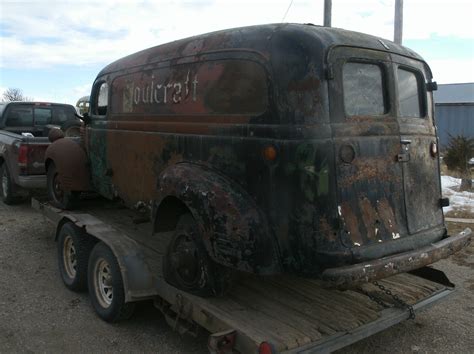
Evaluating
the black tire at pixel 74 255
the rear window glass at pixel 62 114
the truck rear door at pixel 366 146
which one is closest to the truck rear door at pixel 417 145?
the truck rear door at pixel 366 146

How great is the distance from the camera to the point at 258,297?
3793mm

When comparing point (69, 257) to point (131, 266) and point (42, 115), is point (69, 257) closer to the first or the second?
point (131, 266)

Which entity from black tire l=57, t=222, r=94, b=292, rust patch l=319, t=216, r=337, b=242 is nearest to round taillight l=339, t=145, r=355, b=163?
rust patch l=319, t=216, r=337, b=242

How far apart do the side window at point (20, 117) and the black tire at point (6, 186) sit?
100 centimetres

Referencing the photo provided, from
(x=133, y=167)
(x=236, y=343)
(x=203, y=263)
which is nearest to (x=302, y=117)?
(x=203, y=263)

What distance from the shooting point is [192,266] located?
12.0ft

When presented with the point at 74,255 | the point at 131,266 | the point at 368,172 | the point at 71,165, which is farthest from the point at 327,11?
the point at 131,266

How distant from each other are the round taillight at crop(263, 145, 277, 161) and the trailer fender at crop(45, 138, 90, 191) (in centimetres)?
333

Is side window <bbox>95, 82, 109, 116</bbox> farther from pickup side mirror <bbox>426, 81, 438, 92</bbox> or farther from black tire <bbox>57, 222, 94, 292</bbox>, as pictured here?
pickup side mirror <bbox>426, 81, 438, 92</bbox>

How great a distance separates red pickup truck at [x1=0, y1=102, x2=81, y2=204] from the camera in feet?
25.6

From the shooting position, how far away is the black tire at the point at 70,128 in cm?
794

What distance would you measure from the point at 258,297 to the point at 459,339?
1.82 meters

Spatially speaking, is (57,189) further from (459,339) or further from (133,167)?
(459,339)

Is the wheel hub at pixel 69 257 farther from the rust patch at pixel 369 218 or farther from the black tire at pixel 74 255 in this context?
the rust patch at pixel 369 218
